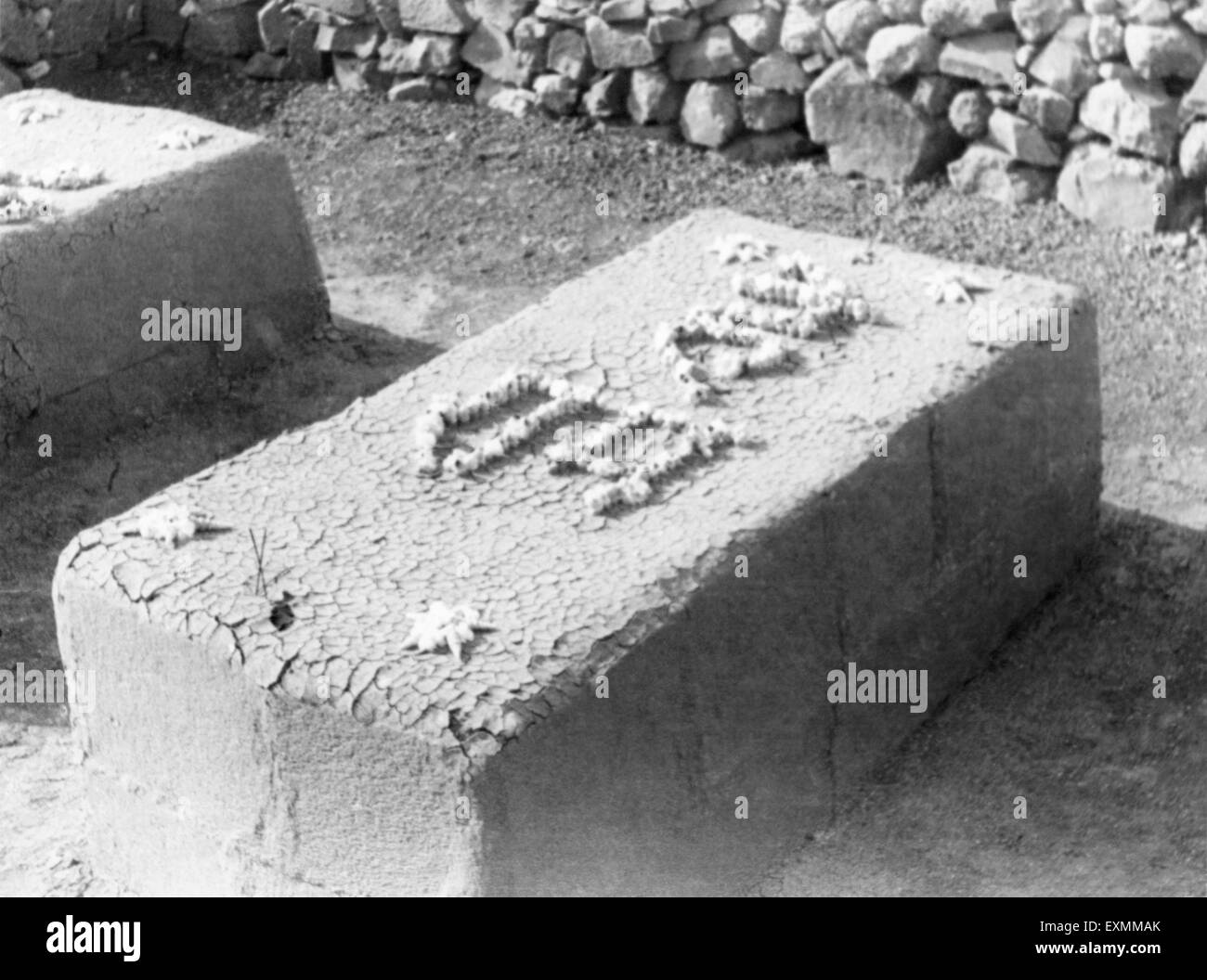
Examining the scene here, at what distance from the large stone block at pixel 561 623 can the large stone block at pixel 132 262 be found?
1.59 meters

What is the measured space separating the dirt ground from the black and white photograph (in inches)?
0.5

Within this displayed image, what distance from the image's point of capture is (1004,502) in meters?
4.22

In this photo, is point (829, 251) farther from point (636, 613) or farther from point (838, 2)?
point (838, 2)

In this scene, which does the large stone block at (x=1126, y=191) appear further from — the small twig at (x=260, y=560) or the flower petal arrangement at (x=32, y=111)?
the small twig at (x=260, y=560)

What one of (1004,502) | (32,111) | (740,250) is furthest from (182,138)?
(1004,502)

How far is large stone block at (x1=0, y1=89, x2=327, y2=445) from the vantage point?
5.31 meters

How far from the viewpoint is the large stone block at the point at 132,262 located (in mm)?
5312

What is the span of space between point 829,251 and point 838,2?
2.24 meters

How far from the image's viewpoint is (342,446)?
12.8 feet

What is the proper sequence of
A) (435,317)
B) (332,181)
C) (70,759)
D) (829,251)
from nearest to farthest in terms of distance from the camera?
(70,759), (829,251), (435,317), (332,181)

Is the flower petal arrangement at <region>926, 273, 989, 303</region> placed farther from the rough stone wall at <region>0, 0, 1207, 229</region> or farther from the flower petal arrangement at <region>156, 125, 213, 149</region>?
the flower petal arrangement at <region>156, 125, 213, 149</region>

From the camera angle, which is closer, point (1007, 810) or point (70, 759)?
point (1007, 810)

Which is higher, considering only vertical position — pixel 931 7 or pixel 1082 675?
pixel 931 7

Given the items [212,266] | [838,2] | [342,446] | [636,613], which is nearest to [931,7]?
[838,2]
